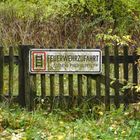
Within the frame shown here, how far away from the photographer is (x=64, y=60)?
25.7 ft

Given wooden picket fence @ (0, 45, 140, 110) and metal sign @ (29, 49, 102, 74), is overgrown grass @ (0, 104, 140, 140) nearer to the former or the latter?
wooden picket fence @ (0, 45, 140, 110)

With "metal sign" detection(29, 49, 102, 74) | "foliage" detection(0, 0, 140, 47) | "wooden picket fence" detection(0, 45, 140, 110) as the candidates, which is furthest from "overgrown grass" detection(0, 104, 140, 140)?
"foliage" detection(0, 0, 140, 47)

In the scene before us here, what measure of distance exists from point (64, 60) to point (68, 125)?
5.04 ft

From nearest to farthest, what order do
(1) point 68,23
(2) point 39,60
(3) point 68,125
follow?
(3) point 68,125 < (2) point 39,60 < (1) point 68,23

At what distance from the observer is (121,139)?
→ 5.84m

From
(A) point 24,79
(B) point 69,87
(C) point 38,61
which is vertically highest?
(C) point 38,61

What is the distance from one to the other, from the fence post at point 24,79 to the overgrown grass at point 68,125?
0.73 ft

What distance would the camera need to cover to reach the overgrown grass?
590cm

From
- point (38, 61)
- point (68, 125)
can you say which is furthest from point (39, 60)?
point (68, 125)

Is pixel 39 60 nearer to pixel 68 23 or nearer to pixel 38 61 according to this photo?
pixel 38 61

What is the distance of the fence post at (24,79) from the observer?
306 inches

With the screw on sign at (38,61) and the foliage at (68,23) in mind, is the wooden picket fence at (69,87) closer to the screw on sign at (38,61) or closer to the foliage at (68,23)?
the screw on sign at (38,61)

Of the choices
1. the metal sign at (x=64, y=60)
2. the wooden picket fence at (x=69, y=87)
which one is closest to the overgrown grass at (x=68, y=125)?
the wooden picket fence at (x=69, y=87)

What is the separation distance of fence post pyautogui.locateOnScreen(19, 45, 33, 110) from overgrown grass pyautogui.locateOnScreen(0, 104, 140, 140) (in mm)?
224
